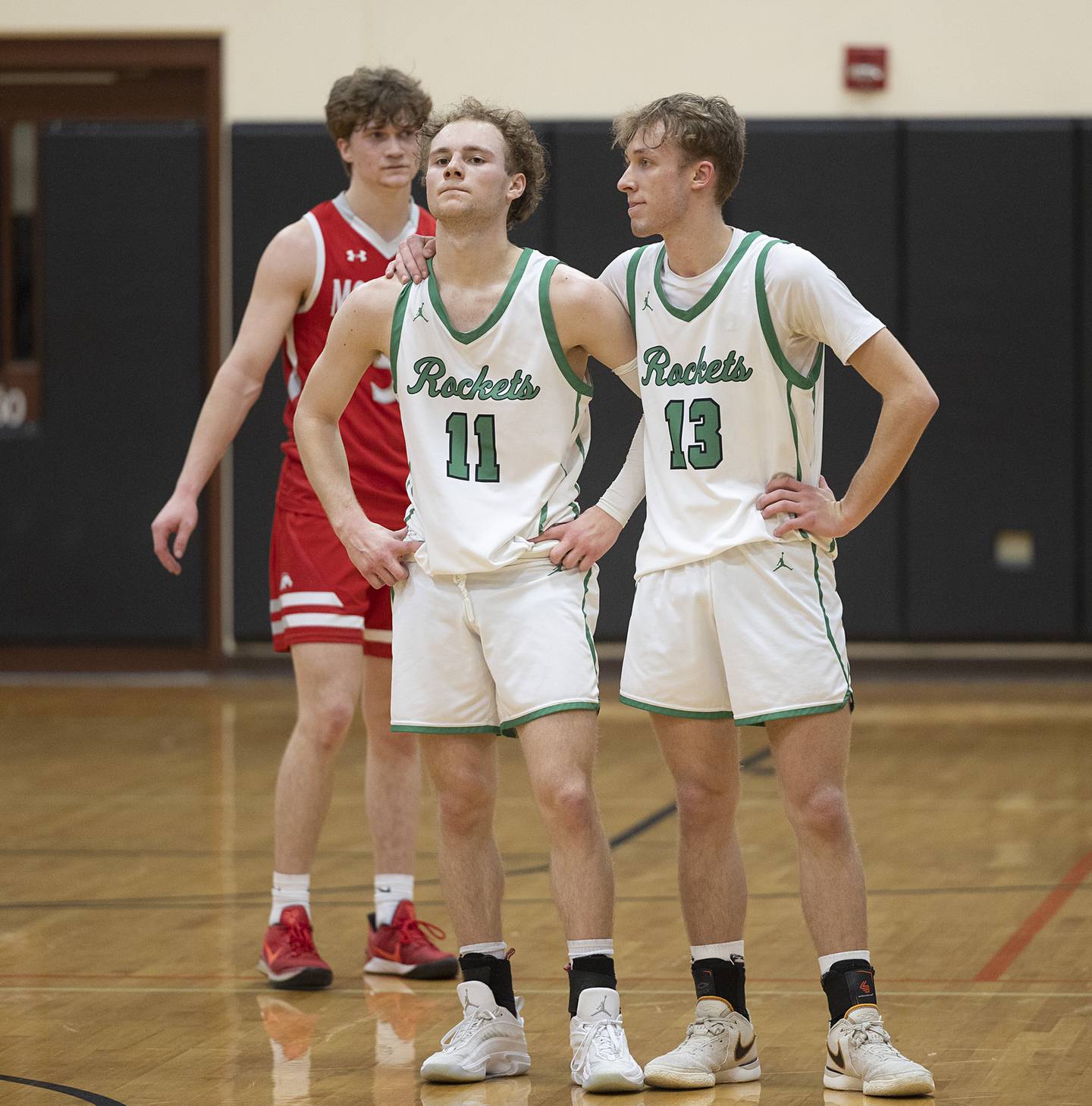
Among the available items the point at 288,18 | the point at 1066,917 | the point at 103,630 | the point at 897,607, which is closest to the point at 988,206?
the point at 897,607

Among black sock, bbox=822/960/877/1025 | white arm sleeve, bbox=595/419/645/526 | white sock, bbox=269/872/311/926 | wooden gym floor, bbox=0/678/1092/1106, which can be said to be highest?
white arm sleeve, bbox=595/419/645/526

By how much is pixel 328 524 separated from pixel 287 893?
706mm

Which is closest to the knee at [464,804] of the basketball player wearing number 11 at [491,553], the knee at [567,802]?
the basketball player wearing number 11 at [491,553]

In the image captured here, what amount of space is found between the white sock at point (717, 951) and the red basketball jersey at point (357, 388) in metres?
1.16

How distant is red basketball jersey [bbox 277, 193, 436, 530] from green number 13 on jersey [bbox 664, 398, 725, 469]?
1.00m

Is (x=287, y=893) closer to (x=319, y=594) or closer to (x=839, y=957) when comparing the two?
(x=319, y=594)

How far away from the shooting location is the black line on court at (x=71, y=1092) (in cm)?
274

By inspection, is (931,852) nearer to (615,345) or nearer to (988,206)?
(615,345)

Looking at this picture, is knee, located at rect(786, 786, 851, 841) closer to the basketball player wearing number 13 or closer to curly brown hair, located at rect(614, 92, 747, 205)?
the basketball player wearing number 13

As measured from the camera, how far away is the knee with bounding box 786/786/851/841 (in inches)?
108

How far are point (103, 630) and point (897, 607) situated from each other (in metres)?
3.67

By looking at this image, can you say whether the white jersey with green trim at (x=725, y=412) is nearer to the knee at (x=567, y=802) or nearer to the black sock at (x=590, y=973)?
the knee at (x=567, y=802)

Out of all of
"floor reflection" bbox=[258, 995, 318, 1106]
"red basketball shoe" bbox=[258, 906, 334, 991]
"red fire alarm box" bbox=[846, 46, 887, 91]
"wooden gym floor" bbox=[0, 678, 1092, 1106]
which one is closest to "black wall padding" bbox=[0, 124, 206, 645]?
"wooden gym floor" bbox=[0, 678, 1092, 1106]

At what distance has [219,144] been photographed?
8922mm
